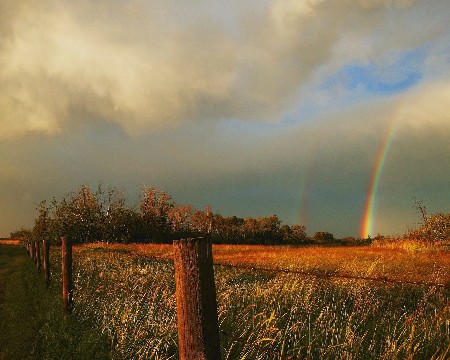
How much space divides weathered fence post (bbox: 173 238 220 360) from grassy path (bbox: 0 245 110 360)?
3367mm

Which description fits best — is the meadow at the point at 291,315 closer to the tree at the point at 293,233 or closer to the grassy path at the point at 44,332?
the grassy path at the point at 44,332

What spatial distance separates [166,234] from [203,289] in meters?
58.7

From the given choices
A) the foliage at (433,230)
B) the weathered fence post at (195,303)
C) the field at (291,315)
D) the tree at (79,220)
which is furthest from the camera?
the tree at (79,220)

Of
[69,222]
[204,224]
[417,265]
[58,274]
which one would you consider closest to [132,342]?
[58,274]

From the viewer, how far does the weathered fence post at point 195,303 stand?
3.05 m

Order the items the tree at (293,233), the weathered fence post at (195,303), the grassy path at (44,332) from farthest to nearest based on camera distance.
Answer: the tree at (293,233)
the grassy path at (44,332)
the weathered fence post at (195,303)

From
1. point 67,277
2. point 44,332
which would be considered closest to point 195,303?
point 44,332

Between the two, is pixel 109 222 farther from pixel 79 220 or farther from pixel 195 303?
pixel 195 303

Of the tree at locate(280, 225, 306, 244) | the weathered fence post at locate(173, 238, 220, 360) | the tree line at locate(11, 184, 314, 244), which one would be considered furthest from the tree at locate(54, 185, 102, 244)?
the weathered fence post at locate(173, 238, 220, 360)

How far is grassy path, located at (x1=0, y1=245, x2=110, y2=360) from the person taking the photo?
6215mm

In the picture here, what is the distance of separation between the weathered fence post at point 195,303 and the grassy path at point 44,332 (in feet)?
11.0

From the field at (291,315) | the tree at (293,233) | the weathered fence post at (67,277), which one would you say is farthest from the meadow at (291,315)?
the tree at (293,233)

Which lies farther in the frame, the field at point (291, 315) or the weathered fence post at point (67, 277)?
the weathered fence post at point (67, 277)

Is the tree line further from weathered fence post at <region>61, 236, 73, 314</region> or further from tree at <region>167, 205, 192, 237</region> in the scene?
weathered fence post at <region>61, 236, 73, 314</region>
